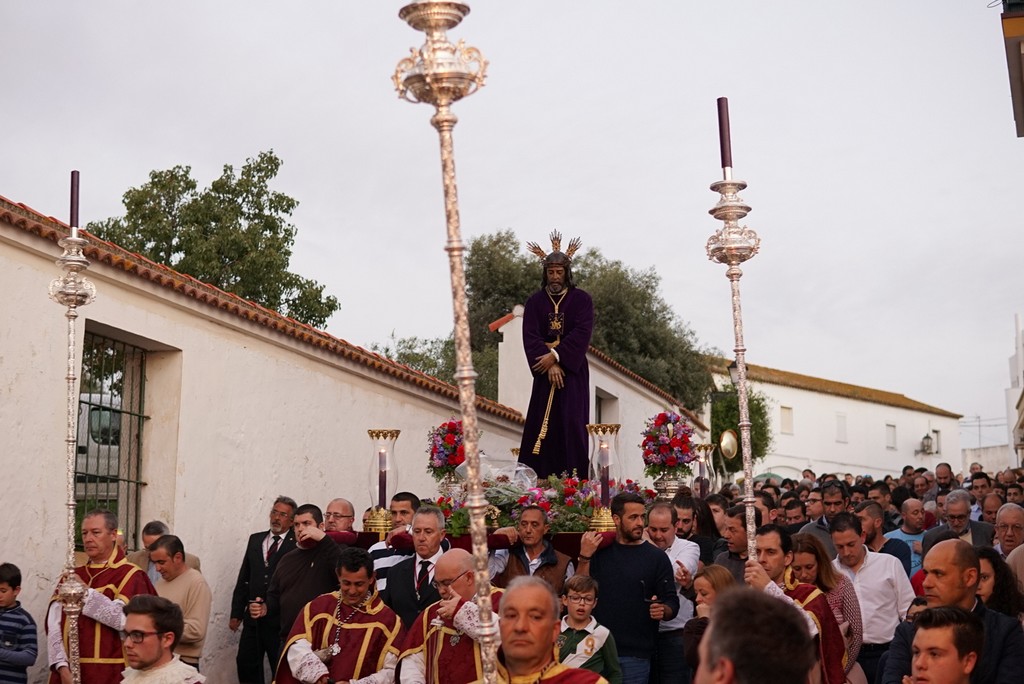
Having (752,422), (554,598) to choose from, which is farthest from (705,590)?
(752,422)

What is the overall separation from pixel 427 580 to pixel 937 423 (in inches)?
2150

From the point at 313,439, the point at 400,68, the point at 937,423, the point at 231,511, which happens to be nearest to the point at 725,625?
the point at 400,68

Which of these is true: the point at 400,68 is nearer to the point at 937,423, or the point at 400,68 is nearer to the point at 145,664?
the point at 145,664

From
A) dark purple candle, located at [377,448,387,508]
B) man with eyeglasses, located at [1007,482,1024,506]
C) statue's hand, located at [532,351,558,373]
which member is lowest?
man with eyeglasses, located at [1007,482,1024,506]

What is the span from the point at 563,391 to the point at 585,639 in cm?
329

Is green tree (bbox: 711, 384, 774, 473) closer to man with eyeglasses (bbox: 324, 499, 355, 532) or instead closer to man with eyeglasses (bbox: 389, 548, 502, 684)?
man with eyeglasses (bbox: 324, 499, 355, 532)

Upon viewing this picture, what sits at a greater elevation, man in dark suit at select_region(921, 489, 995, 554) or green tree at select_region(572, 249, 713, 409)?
green tree at select_region(572, 249, 713, 409)

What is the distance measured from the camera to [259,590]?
10.8m

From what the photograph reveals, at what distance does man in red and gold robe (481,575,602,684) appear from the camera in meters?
5.00

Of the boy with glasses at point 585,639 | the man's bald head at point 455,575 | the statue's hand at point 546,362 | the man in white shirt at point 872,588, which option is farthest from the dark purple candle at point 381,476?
the man in white shirt at point 872,588

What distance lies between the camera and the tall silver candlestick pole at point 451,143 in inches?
152

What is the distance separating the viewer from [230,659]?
11.7 meters

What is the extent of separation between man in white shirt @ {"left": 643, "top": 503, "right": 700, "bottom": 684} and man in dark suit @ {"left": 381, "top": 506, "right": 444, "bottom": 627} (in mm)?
1473

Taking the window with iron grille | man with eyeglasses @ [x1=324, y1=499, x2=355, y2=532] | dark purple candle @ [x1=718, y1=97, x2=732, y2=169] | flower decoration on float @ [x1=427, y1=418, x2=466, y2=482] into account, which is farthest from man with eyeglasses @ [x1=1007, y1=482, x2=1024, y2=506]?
the window with iron grille
